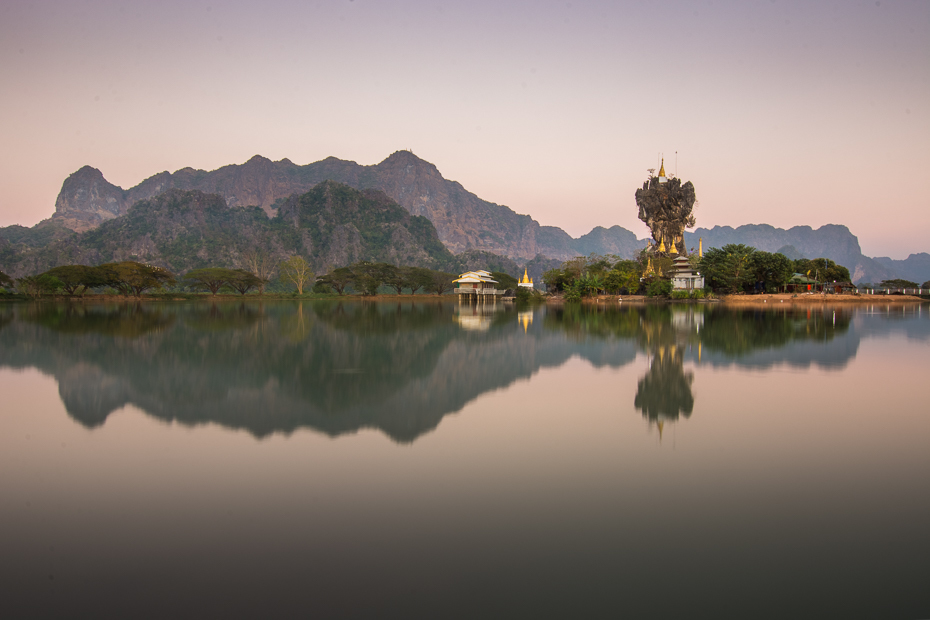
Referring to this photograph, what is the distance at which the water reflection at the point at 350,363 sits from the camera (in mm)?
9609

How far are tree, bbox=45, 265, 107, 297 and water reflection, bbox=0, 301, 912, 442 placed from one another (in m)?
45.3

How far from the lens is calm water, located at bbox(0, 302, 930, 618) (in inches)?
155

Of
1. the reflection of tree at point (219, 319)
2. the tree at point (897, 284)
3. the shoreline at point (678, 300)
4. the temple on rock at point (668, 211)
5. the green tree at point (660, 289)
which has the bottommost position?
the reflection of tree at point (219, 319)

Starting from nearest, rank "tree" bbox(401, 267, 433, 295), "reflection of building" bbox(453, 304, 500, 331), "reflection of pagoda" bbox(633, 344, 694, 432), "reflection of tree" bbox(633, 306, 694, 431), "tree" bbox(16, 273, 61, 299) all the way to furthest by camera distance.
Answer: "reflection of pagoda" bbox(633, 344, 694, 432) → "reflection of tree" bbox(633, 306, 694, 431) → "reflection of building" bbox(453, 304, 500, 331) → "tree" bbox(16, 273, 61, 299) → "tree" bbox(401, 267, 433, 295)

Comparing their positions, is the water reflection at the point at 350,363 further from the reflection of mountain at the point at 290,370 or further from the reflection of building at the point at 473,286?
the reflection of building at the point at 473,286

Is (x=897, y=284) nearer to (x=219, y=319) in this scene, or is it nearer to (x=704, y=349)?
(x=704, y=349)

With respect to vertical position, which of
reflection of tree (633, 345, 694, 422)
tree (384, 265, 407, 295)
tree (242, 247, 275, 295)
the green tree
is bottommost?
reflection of tree (633, 345, 694, 422)

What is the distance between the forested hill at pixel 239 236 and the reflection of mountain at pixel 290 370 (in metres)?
132

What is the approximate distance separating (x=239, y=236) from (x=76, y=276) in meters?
96.5

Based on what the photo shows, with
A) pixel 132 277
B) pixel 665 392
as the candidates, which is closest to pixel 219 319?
pixel 665 392

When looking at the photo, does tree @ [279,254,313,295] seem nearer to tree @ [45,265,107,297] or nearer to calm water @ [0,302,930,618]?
tree @ [45,265,107,297]

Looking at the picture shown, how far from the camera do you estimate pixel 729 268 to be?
220 ft

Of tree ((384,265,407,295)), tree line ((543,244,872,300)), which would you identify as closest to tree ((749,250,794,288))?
tree line ((543,244,872,300))

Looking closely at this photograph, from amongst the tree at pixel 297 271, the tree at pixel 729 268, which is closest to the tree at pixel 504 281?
the tree at pixel 297 271
